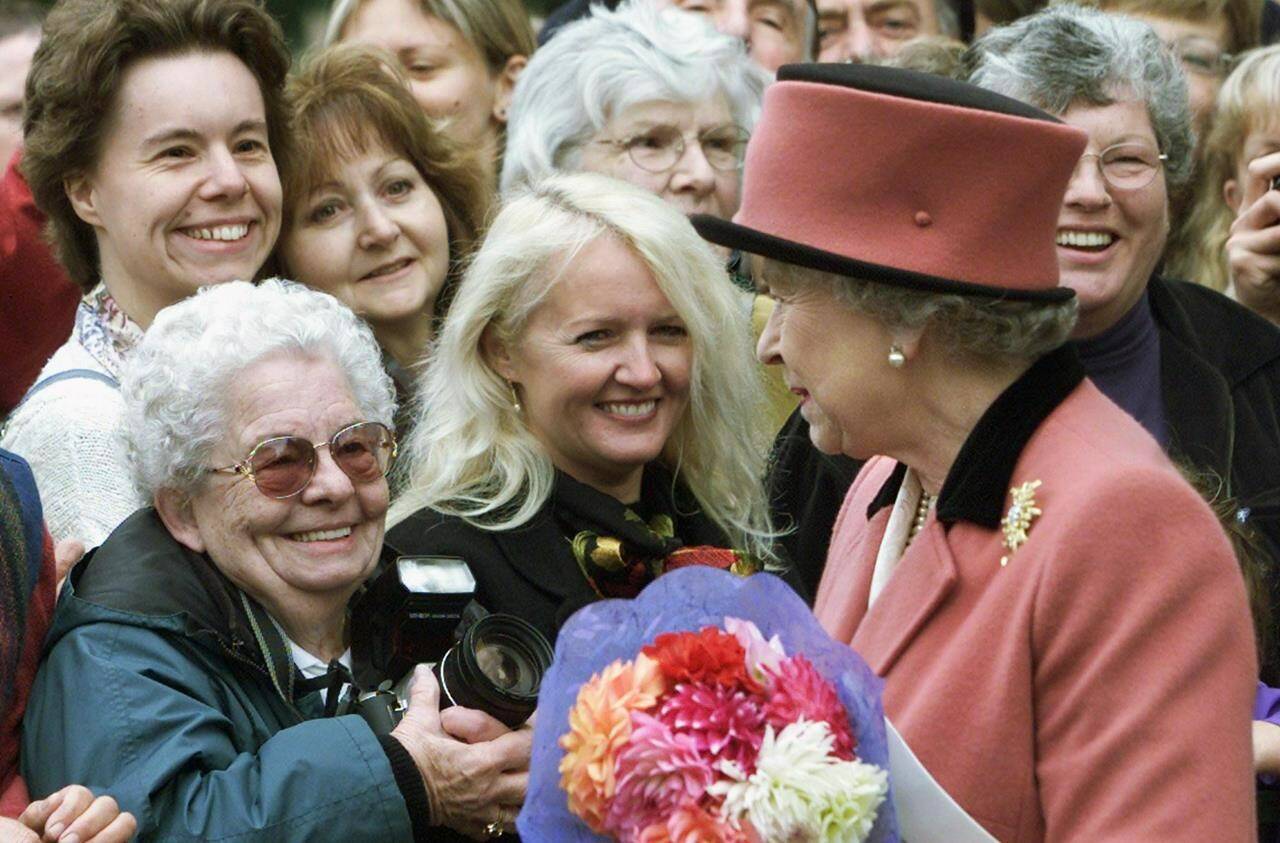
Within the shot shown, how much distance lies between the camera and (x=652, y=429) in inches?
164

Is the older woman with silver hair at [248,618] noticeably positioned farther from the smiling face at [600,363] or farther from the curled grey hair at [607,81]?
the curled grey hair at [607,81]

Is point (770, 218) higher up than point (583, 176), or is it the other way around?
point (770, 218)

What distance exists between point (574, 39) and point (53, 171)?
61.8 inches

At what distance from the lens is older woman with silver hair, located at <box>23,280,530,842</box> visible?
304 cm

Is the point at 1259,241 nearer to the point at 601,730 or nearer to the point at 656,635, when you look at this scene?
the point at 656,635

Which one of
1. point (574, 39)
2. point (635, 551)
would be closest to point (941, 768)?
point (635, 551)

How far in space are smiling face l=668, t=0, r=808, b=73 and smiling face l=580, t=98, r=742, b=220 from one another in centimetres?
→ 99

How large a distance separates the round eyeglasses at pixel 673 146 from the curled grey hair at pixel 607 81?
6cm

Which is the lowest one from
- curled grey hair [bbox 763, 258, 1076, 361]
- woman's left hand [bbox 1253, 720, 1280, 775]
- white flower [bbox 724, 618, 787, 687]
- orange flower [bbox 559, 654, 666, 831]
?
woman's left hand [bbox 1253, 720, 1280, 775]

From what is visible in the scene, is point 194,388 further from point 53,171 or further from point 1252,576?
point 1252,576

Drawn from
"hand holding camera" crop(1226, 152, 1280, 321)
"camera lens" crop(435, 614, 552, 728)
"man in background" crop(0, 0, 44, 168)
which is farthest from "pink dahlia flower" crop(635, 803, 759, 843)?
"man in background" crop(0, 0, 44, 168)

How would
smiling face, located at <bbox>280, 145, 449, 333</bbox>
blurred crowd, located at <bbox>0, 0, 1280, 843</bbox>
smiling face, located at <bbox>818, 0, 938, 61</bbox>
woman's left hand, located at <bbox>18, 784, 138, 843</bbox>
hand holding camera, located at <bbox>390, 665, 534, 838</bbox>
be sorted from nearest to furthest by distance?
1. blurred crowd, located at <bbox>0, 0, 1280, 843</bbox>
2. woman's left hand, located at <bbox>18, 784, 138, 843</bbox>
3. hand holding camera, located at <bbox>390, 665, 534, 838</bbox>
4. smiling face, located at <bbox>280, 145, 449, 333</bbox>
5. smiling face, located at <bbox>818, 0, 938, 61</bbox>

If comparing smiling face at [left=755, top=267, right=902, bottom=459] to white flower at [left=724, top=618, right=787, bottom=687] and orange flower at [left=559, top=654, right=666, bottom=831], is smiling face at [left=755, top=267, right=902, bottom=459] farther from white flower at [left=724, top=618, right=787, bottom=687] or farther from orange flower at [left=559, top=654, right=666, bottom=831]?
orange flower at [left=559, top=654, right=666, bottom=831]

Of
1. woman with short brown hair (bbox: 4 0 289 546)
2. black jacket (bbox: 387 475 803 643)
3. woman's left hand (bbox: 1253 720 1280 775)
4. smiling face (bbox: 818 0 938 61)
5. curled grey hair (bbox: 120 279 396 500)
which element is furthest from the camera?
smiling face (bbox: 818 0 938 61)
